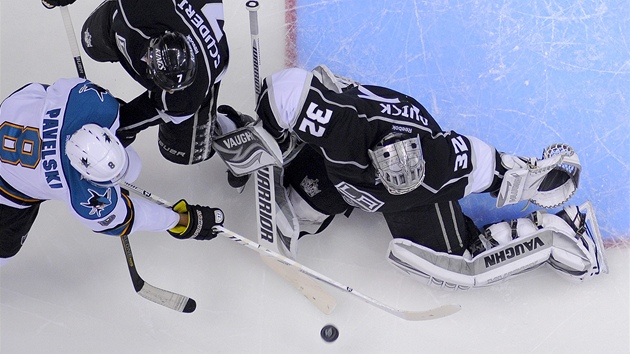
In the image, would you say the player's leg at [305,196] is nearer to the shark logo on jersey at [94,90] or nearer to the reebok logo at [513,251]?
the reebok logo at [513,251]

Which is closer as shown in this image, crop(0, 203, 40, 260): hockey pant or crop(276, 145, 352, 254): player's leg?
crop(0, 203, 40, 260): hockey pant

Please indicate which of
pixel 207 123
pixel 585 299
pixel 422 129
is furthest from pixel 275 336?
pixel 585 299

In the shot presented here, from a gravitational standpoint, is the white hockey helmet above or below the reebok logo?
above

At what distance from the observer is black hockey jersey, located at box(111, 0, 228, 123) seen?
7.51 ft

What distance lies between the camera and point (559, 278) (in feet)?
9.55

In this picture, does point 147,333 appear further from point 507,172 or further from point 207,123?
point 507,172

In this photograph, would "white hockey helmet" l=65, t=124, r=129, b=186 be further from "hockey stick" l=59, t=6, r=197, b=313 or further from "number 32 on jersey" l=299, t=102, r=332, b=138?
"hockey stick" l=59, t=6, r=197, b=313

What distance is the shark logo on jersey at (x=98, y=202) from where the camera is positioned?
2.18 m

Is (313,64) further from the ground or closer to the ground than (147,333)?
further from the ground

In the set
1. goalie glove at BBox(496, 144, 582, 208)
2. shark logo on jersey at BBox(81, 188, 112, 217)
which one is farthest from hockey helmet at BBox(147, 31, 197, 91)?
goalie glove at BBox(496, 144, 582, 208)

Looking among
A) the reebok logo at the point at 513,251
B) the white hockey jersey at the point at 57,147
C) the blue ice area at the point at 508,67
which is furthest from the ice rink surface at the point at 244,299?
the white hockey jersey at the point at 57,147

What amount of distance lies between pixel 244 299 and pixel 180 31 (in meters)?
1.24

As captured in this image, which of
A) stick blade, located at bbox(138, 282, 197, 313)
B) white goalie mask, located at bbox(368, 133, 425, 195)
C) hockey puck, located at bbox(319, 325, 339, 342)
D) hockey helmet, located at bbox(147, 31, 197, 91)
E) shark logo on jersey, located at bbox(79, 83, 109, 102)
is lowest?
hockey puck, located at bbox(319, 325, 339, 342)

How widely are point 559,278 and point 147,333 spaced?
1.82m
